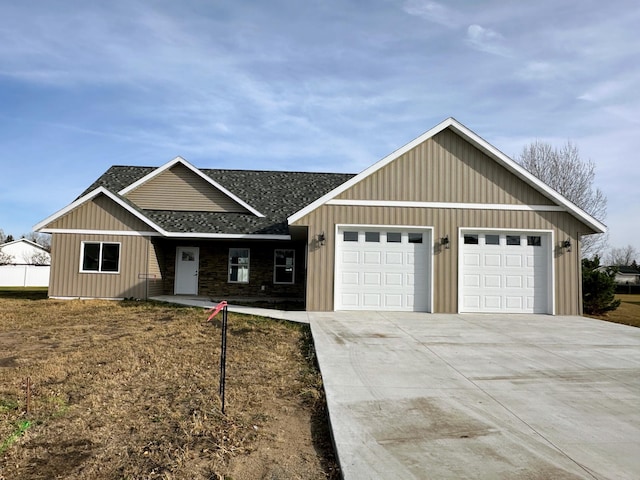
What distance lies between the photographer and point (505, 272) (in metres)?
12.8

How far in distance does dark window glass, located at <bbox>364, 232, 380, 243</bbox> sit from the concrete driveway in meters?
3.52

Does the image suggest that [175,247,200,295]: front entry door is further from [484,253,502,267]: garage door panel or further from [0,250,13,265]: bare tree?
[0,250,13,265]: bare tree

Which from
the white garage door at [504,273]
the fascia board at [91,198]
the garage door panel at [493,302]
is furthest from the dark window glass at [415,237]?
the fascia board at [91,198]

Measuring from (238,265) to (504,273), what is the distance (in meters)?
10.0

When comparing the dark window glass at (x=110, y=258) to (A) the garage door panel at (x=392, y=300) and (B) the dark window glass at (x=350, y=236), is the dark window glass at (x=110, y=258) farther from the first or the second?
(A) the garage door panel at (x=392, y=300)

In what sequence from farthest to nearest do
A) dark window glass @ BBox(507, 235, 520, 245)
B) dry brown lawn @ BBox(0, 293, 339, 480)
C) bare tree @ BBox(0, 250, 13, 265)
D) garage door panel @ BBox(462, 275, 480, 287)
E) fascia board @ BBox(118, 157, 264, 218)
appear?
bare tree @ BBox(0, 250, 13, 265)
fascia board @ BBox(118, 157, 264, 218)
dark window glass @ BBox(507, 235, 520, 245)
garage door panel @ BBox(462, 275, 480, 287)
dry brown lawn @ BBox(0, 293, 339, 480)

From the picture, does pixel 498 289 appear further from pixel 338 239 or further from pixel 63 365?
pixel 63 365

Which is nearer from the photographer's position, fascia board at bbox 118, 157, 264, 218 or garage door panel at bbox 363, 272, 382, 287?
garage door panel at bbox 363, 272, 382, 287

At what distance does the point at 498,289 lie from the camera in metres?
12.8

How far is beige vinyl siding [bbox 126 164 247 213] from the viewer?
58.8ft

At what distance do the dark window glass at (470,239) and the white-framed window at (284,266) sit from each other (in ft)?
24.0

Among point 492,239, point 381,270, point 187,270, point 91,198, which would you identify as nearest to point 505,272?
point 492,239

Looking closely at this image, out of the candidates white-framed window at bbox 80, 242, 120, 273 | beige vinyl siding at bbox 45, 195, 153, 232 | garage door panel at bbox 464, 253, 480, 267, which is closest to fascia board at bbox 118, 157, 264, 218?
beige vinyl siding at bbox 45, 195, 153, 232

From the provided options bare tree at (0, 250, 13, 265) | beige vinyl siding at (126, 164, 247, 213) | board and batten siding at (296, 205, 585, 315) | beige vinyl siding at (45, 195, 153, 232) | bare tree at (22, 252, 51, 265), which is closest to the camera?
board and batten siding at (296, 205, 585, 315)
